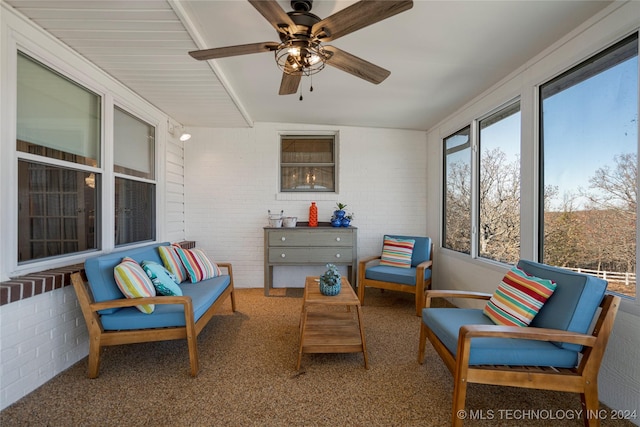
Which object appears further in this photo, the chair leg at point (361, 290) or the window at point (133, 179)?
the chair leg at point (361, 290)

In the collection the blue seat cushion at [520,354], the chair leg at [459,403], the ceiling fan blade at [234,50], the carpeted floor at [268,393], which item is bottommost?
the carpeted floor at [268,393]

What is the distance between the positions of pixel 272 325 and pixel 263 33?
2615 mm

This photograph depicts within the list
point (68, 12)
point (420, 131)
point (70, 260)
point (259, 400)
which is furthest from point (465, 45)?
point (70, 260)

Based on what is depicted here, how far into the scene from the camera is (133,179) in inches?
121

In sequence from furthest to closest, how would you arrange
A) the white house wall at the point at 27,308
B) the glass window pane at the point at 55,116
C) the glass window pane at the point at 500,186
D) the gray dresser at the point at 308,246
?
the gray dresser at the point at 308,246 < the glass window pane at the point at 500,186 < the glass window pane at the point at 55,116 < the white house wall at the point at 27,308

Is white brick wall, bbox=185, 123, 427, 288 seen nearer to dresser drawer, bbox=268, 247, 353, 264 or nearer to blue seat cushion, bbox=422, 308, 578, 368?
dresser drawer, bbox=268, 247, 353, 264

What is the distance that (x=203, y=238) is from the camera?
4.16 metres

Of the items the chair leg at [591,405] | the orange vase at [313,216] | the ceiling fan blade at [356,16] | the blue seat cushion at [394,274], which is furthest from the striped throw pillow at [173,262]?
the chair leg at [591,405]

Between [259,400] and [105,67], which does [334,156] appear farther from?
[259,400]

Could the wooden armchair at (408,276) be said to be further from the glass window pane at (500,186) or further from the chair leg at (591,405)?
the chair leg at (591,405)

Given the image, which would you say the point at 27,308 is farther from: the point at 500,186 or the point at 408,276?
the point at 500,186

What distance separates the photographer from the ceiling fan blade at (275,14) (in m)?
1.34

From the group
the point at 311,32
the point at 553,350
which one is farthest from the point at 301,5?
A: the point at 553,350

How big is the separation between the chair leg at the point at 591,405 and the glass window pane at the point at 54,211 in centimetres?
353
